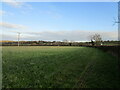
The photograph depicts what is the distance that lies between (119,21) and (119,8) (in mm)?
1835

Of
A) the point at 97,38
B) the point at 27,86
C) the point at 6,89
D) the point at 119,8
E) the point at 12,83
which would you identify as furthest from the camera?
the point at 97,38

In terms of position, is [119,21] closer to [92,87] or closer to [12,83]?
[92,87]

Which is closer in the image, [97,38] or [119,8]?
[119,8]

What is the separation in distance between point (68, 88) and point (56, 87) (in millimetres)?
451

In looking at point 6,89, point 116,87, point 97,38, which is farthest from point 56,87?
point 97,38

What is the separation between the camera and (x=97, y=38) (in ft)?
359

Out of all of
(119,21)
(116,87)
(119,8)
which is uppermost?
(119,8)

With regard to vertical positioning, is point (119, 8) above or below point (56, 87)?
above

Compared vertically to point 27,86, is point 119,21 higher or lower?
higher

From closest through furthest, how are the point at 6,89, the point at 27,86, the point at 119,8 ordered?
the point at 6,89
the point at 27,86
the point at 119,8

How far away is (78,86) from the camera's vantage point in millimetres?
5391

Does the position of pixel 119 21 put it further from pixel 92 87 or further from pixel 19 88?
pixel 19 88

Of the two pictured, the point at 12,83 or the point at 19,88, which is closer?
the point at 19,88

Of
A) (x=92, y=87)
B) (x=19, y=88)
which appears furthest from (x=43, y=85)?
(x=92, y=87)
